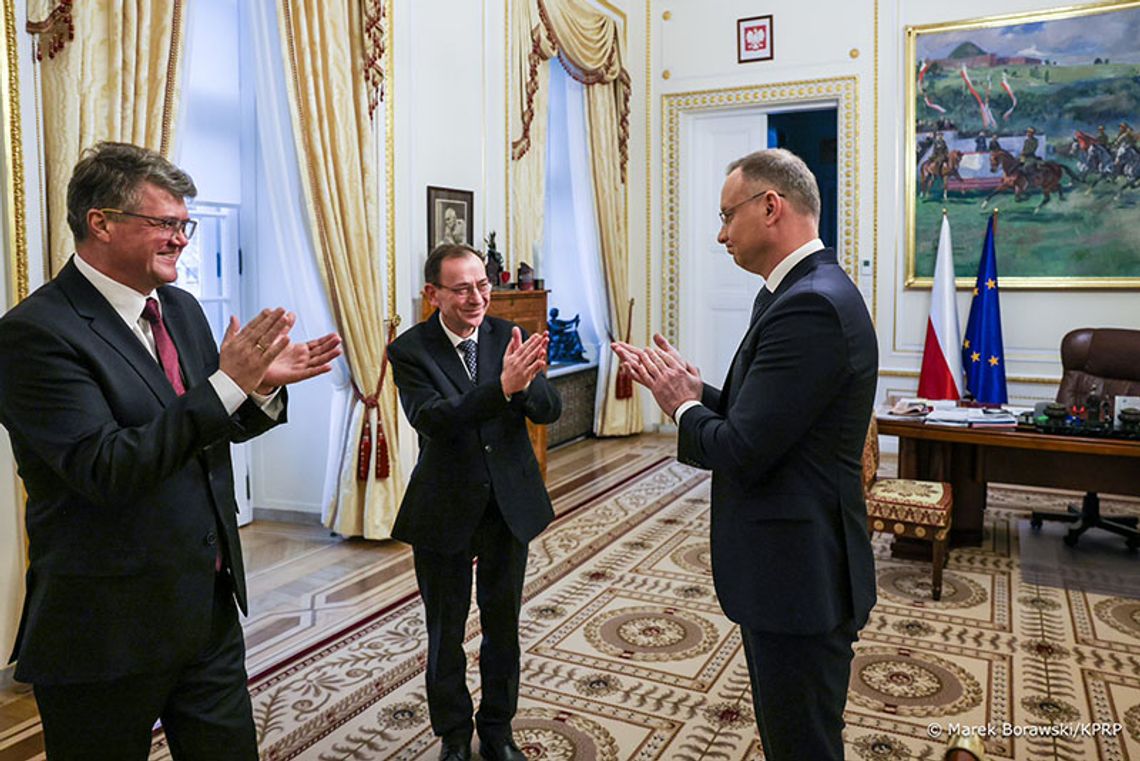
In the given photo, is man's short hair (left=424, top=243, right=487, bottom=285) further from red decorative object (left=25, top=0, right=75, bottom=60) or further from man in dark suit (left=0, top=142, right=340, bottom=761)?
red decorative object (left=25, top=0, right=75, bottom=60)

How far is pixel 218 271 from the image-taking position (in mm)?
5035

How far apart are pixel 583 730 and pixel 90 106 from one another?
271cm

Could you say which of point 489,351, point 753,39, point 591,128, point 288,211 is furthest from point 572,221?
point 489,351

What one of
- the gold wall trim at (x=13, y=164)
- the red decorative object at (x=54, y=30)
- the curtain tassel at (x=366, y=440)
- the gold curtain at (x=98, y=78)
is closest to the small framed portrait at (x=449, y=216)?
the curtain tassel at (x=366, y=440)

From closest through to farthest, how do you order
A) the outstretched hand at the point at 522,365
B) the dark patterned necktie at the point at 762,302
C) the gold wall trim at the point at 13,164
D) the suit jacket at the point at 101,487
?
1. the suit jacket at the point at 101,487
2. the dark patterned necktie at the point at 762,302
3. the outstretched hand at the point at 522,365
4. the gold wall trim at the point at 13,164

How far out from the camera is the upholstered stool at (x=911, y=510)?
408cm

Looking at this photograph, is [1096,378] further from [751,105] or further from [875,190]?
[751,105]

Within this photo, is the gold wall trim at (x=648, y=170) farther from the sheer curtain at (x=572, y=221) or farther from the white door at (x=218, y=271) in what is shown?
the white door at (x=218, y=271)

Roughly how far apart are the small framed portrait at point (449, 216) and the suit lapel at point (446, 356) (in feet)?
8.74

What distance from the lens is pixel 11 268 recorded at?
3.09m

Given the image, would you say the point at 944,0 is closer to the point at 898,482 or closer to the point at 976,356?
the point at 976,356

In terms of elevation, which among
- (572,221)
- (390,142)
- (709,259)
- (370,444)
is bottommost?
(370,444)

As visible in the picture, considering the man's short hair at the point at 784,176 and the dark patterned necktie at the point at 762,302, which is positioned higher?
the man's short hair at the point at 784,176

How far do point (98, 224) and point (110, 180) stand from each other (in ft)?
0.28
